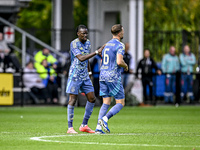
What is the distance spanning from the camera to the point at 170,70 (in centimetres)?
2508

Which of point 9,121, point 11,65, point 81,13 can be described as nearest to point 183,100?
point 11,65

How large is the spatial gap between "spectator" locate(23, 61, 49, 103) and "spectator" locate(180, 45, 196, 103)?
5379 millimetres

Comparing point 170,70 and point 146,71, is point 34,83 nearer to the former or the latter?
point 146,71

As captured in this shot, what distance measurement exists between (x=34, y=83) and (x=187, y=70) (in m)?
6.00

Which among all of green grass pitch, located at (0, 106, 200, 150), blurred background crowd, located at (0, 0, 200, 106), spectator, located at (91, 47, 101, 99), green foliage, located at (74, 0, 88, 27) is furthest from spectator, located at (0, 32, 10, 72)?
green foliage, located at (74, 0, 88, 27)

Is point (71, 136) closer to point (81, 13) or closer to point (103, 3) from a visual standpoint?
point (103, 3)

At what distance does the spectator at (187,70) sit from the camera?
81.1 feet

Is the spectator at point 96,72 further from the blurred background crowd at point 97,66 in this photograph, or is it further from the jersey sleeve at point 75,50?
the jersey sleeve at point 75,50

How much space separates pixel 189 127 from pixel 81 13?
30.5 metres

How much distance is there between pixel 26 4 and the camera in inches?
1006

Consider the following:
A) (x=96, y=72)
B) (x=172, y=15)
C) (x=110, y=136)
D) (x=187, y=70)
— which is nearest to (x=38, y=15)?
(x=172, y=15)

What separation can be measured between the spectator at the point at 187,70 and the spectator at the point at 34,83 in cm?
538

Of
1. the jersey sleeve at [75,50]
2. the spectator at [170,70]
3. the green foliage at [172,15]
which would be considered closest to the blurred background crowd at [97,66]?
the spectator at [170,70]

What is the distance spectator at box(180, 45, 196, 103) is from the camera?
24734mm
